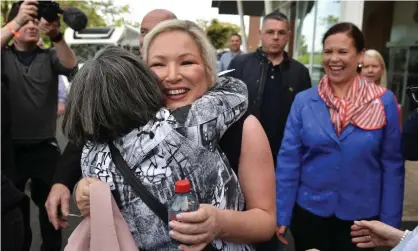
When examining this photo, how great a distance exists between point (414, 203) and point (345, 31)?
3534mm

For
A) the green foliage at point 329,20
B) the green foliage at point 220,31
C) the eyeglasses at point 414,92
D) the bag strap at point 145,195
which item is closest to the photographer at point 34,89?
the bag strap at point 145,195

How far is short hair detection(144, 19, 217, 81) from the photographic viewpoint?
4.97 ft

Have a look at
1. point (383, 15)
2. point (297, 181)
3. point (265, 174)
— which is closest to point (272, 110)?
point (297, 181)

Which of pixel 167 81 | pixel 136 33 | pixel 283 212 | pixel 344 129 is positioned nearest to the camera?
pixel 167 81

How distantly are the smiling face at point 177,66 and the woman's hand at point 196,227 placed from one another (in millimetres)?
415

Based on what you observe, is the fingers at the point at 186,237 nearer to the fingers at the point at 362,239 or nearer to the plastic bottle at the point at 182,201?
the plastic bottle at the point at 182,201

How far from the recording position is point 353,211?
244 cm

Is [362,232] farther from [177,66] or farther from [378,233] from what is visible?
[177,66]

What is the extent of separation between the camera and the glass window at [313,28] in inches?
339

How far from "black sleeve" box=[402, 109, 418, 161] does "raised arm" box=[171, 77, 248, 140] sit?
1.28m

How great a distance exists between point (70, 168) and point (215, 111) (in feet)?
2.27

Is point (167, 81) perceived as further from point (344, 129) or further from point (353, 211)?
point (353, 211)

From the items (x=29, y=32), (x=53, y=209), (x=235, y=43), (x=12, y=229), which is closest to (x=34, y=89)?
(x=29, y=32)

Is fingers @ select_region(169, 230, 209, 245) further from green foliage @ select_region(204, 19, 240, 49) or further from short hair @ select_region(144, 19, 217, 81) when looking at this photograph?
green foliage @ select_region(204, 19, 240, 49)
